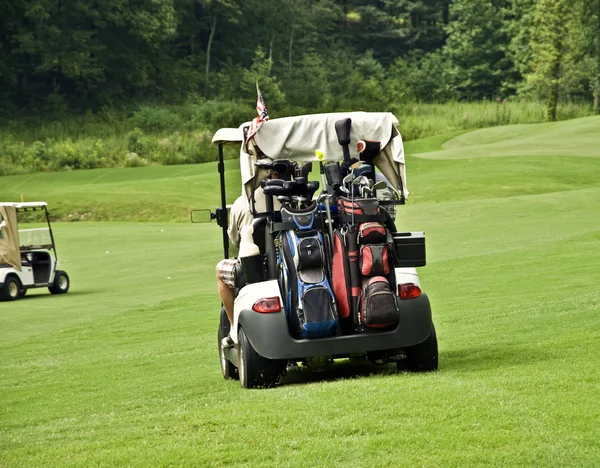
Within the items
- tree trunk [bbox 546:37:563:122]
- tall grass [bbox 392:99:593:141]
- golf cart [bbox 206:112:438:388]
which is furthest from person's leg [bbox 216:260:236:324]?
tree trunk [bbox 546:37:563:122]

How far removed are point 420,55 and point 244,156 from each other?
8771 cm

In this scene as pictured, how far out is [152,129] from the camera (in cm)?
6938

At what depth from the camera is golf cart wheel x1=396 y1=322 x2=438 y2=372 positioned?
8.79m

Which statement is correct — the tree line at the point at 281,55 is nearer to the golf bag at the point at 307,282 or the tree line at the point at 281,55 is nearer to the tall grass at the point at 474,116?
the tall grass at the point at 474,116

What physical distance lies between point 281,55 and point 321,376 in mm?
78987

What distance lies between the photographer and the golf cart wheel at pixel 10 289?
2192 centimetres

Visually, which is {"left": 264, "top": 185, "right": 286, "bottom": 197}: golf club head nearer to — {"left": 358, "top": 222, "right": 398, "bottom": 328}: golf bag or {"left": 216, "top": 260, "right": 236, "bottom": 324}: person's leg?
{"left": 358, "top": 222, "right": 398, "bottom": 328}: golf bag

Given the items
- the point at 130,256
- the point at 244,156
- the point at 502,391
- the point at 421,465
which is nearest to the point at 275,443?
the point at 421,465

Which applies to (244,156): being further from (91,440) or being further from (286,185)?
(91,440)

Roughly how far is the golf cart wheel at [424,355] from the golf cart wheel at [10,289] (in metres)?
14.5

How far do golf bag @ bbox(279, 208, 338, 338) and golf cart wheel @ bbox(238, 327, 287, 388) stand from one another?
0.31 meters

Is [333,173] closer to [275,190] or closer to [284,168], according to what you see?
[284,168]

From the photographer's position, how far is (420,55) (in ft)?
312

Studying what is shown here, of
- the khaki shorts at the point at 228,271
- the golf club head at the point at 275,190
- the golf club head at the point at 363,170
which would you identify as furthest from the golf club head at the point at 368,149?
the khaki shorts at the point at 228,271
